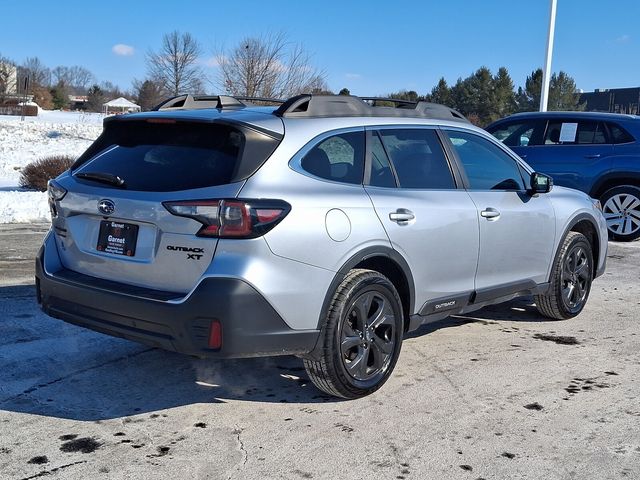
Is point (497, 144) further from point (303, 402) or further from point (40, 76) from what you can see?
point (40, 76)

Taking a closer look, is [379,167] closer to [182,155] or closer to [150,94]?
[182,155]

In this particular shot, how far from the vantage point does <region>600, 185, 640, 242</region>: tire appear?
34.9 ft

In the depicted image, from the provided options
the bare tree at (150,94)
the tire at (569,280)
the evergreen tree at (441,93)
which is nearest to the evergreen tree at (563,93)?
the evergreen tree at (441,93)

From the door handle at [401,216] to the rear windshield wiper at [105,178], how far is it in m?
1.59

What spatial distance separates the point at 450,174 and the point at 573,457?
7.02 feet

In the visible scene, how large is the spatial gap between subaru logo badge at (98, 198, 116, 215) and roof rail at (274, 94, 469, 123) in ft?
3.50

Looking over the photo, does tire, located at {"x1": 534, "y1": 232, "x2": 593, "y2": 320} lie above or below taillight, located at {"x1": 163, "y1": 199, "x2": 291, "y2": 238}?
below

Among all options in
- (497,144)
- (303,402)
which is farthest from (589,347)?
(303,402)

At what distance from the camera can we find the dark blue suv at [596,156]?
10.6 m

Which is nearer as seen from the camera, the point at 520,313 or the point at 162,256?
the point at 162,256

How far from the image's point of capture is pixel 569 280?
6.33 m

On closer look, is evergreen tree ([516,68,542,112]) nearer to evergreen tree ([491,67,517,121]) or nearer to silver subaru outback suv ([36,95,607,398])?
evergreen tree ([491,67,517,121])

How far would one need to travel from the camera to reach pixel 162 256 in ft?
12.5

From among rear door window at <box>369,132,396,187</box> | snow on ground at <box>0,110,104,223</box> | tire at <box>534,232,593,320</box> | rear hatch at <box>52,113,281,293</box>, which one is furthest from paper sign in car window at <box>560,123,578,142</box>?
snow on ground at <box>0,110,104,223</box>
